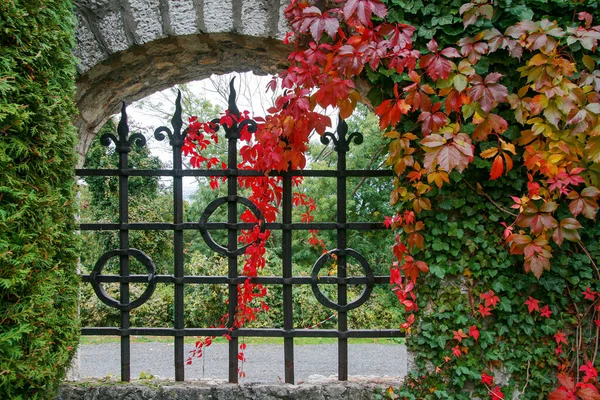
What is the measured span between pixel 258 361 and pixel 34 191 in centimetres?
382

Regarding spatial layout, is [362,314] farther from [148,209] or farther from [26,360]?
[26,360]

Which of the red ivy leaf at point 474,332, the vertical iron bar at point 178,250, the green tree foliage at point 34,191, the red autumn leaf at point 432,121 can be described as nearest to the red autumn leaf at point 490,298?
the red ivy leaf at point 474,332

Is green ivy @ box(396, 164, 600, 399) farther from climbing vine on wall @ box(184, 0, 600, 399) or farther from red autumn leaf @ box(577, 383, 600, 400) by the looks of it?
red autumn leaf @ box(577, 383, 600, 400)

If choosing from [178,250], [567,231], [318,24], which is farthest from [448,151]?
[178,250]

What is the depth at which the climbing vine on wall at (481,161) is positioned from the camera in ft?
5.89

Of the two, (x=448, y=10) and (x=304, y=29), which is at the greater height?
(x=448, y=10)

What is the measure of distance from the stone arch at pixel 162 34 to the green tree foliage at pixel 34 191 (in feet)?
0.67

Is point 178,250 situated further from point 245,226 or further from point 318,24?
point 318,24

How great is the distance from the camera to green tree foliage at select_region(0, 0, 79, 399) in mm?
1583

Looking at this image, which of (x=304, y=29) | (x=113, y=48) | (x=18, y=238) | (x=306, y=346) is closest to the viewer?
(x=18, y=238)

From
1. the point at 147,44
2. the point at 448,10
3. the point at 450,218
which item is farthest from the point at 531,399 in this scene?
the point at 147,44

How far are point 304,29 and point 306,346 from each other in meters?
4.75

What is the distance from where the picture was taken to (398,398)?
2.14 meters

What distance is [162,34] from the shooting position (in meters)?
2.13
